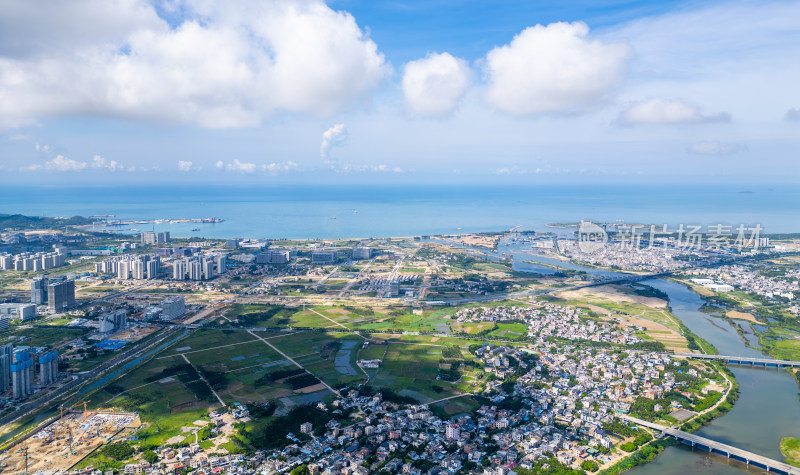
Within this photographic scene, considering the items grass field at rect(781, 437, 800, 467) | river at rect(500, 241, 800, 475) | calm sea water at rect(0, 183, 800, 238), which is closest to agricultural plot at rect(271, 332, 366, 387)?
river at rect(500, 241, 800, 475)

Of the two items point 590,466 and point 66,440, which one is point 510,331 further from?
point 66,440

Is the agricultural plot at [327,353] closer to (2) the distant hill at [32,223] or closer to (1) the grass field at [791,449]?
(1) the grass field at [791,449]

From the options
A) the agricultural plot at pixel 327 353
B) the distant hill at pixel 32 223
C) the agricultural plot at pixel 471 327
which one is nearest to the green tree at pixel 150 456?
the agricultural plot at pixel 327 353

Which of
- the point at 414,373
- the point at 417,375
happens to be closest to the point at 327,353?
the point at 414,373

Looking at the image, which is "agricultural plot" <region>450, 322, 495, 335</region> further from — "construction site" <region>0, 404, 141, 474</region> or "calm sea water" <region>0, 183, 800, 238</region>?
"calm sea water" <region>0, 183, 800, 238</region>

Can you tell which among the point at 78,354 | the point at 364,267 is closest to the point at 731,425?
the point at 78,354

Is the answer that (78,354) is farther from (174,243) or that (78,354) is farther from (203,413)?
(174,243)
